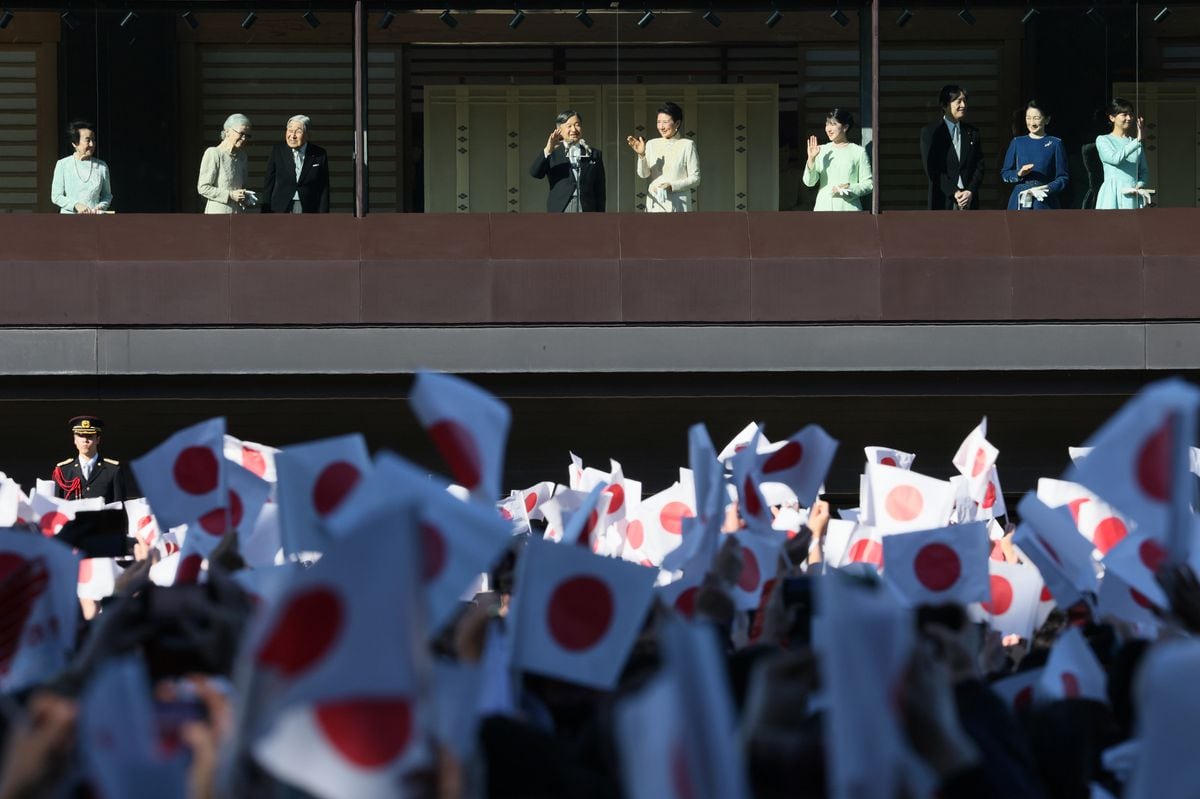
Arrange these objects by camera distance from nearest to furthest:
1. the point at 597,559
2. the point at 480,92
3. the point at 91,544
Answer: the point at 597,559
the point at 91,544
the point at 480,92

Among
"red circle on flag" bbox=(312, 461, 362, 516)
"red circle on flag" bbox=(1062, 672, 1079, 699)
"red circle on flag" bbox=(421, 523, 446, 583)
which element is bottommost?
"red circle on flag" bbox=(1062, 672, 1079, 699)

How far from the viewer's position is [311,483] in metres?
6.89

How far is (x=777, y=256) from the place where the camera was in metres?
18.6

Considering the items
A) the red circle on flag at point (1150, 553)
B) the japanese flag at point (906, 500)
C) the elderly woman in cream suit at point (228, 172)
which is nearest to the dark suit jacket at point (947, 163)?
the elderly woman in cream suit at point (228, 172)

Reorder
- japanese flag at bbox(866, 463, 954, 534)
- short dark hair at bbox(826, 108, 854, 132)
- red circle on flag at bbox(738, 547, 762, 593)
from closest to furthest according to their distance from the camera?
1. red circle on flag at bbox(738, 547, 762, 593)
2. japanese flag at bbox(866, 463, 954, 534)
3. short dark hair at bbox(826, 108, 854, 132)

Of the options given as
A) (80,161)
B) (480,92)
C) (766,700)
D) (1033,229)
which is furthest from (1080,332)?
(766,700)

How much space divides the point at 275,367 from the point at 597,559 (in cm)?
1274

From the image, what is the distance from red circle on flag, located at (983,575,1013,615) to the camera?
841 cm

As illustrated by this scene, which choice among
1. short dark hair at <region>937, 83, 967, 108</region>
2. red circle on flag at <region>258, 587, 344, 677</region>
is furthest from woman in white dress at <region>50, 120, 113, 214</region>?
red circle on flag at <region>258, 587, 344, 677</region>

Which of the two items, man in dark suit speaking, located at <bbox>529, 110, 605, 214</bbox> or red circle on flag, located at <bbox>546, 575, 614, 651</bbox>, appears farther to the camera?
man in dark suit speaking, located at <bbox>529, 110, 605, 214</bbox>

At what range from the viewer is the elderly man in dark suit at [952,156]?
59.8 ft

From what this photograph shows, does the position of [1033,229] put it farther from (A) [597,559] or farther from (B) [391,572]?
(B) [391,572]

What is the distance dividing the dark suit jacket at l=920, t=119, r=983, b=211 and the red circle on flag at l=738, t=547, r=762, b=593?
1077 cm

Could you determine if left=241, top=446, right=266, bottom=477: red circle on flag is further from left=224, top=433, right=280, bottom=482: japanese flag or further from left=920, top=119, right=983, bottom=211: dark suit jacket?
left=920, top=119, right=983, bottom=211: dark suit jacket
